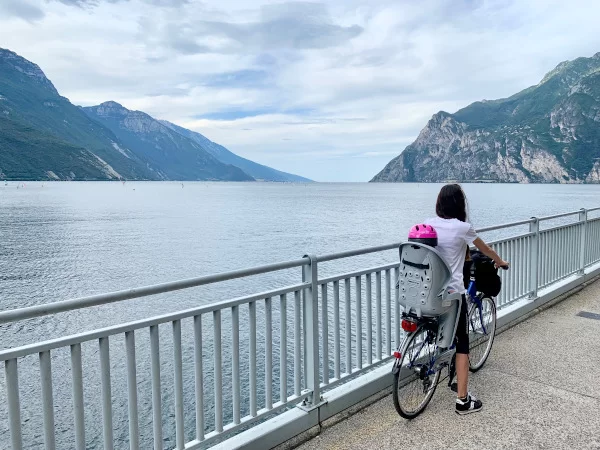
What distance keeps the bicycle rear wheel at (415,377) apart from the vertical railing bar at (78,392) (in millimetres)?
2077

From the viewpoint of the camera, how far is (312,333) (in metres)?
3.69

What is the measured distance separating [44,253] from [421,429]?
34290 millimetres

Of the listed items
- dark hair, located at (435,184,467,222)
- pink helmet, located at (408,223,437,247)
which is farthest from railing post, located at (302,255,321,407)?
dark hair, located at (435,184,467,222)

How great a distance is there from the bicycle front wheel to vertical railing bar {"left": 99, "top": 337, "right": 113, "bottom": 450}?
3271mm

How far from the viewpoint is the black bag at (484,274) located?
14.3 feet

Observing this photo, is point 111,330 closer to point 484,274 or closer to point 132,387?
point 132,387

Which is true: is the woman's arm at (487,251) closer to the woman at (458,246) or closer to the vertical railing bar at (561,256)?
the woman at (458,246)

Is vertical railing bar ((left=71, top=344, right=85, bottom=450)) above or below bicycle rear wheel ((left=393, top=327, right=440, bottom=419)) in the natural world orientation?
above

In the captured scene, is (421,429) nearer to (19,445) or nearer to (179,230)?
(19,445)

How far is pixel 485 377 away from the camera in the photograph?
4621 millimetres

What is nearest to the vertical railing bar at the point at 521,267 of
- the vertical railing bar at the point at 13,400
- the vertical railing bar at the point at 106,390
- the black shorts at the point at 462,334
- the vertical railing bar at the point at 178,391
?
the black shorts at the point at 462,334

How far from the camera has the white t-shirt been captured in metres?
3.62

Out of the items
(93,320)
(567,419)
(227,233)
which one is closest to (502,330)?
(567,419)

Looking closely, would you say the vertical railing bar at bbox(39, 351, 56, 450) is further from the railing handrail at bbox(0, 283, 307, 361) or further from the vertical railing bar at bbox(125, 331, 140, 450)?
the vertical railing bar at bbox(125, 331, 140, 450)
